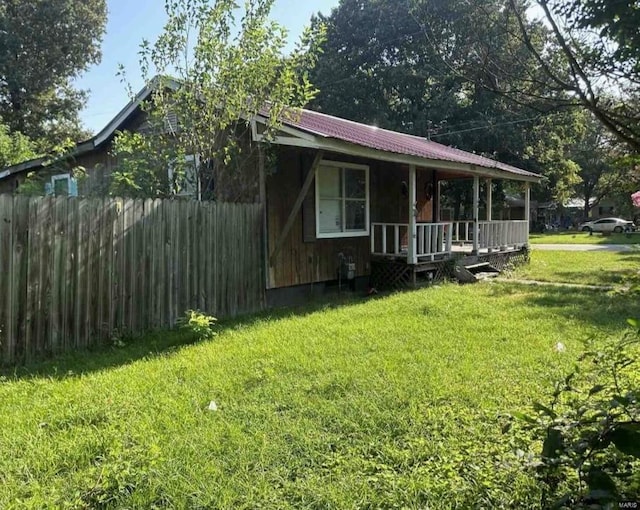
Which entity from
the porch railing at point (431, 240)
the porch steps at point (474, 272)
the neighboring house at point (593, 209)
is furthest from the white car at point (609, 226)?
the porch railing at point (431, 240)

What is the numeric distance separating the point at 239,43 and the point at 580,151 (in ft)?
152

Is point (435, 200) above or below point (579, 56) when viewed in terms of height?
above

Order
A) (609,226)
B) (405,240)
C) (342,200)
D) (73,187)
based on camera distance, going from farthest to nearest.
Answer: (609,226), (73,187), (405,240), (342,200)

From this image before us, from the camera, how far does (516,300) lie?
28.2ft

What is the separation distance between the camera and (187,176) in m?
8.90

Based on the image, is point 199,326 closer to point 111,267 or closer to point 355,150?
point 111,267

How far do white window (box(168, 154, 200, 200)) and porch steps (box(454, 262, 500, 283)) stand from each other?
20.5 feet

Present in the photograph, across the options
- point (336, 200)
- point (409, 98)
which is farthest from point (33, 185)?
point (409, 98)

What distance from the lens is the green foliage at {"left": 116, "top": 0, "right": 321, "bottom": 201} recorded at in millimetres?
8070

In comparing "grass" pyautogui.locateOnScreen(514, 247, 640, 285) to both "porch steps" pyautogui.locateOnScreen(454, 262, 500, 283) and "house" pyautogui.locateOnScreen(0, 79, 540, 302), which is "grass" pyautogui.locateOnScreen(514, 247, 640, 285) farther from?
"house" pyautogui.locateOnScreen(0, 79, 540, 302)

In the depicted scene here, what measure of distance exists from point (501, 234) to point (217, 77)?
945cm

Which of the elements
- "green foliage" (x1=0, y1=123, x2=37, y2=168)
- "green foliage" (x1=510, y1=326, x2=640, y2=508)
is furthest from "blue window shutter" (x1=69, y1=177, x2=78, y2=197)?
"green foliage" (x1=510, y1=326, x2=640, y2=508)

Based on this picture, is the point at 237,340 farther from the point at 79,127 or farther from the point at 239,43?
the point at 79,127

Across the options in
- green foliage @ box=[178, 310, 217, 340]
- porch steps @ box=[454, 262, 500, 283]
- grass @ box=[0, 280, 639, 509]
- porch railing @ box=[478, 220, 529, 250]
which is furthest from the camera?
porch railing @ box=[478, 220, 529, 250]
